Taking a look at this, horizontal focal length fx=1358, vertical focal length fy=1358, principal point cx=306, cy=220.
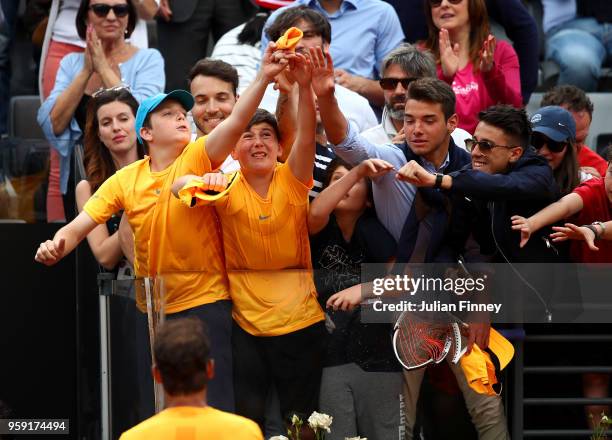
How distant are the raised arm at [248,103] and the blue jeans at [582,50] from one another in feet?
12.6

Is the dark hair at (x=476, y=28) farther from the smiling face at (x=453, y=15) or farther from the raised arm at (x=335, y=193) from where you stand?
the raised arm at (x=335, y=193)

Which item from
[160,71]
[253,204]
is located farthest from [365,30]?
[253,204]

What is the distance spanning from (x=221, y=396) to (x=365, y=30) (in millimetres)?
3274

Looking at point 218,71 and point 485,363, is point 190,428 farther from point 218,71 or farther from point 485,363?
point 218,71

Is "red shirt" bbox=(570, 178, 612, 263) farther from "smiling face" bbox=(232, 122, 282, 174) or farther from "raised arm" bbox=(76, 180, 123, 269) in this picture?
"raised arm" bbox=(76, 180, 123, 269)

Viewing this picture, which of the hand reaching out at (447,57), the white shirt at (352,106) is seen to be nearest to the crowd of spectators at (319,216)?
the white shirt at (352,106)

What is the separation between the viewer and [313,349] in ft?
18.7

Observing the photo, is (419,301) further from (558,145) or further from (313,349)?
(558,145)

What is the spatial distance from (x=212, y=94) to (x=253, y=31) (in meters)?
1.51

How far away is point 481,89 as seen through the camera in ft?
24.4

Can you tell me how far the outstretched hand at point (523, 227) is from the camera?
5805mm

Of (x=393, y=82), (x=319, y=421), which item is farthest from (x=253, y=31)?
(x=319, y=421)

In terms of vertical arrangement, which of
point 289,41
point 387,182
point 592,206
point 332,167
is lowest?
point 592,206

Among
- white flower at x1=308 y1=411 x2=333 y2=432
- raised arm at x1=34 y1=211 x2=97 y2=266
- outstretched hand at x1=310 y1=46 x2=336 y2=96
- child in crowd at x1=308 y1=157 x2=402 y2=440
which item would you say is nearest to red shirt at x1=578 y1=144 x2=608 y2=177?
child in crowd at x1=308 y1=157 x2=402 y2=440
